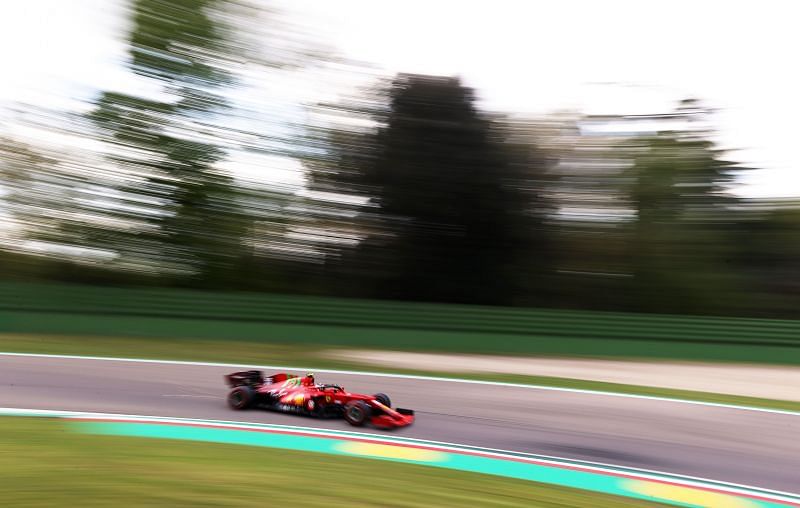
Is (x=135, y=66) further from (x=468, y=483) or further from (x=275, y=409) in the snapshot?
(x=468, y=483)

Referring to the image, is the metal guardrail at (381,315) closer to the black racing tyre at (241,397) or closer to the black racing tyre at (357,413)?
the black racing tyre at (241,397)

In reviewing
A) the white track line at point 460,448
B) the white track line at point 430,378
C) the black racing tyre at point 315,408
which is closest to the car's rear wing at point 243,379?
the white track line at point 460,448

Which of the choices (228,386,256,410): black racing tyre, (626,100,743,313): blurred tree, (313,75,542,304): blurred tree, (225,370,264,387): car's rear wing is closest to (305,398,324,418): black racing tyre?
(228,386,256,410): black racing tyre

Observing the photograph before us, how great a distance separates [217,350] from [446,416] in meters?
6.61

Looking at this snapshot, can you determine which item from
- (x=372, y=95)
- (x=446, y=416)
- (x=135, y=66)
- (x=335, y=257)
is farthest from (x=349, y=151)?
(x=446, y=416)

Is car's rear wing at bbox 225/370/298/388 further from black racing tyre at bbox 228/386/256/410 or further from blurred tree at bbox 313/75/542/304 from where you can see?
blurred tree at bbox 313/75/542/304

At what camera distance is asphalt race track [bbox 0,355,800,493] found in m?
6.49

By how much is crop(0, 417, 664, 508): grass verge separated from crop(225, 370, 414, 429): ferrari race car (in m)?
1.10

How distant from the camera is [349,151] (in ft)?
55.9

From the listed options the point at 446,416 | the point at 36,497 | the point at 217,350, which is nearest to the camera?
the point at 36,497

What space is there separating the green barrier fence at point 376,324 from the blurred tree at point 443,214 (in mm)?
1746

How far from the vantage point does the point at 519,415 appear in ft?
26.5

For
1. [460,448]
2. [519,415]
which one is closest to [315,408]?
[460,448]

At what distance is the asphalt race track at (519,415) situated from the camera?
6488 millimetres
